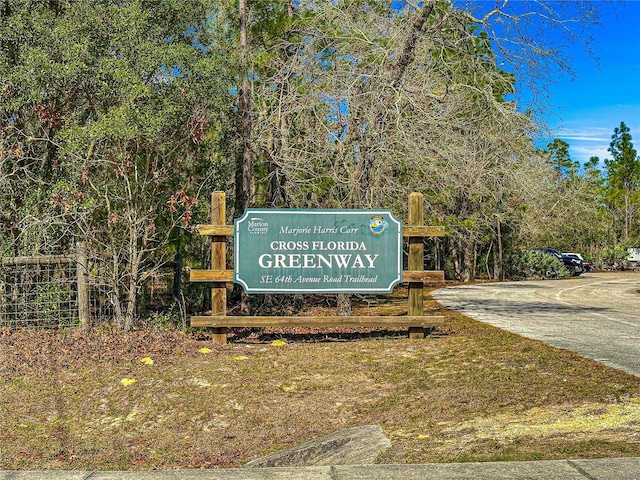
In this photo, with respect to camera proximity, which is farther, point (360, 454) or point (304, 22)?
point (304, 22)

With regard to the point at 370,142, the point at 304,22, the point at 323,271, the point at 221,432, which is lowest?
the point at 221,432

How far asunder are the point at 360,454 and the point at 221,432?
6.18 feet

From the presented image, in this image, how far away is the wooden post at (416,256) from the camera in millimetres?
10984

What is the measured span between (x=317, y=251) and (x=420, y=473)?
6.23 metres

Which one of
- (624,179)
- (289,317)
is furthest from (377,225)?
(624,179)

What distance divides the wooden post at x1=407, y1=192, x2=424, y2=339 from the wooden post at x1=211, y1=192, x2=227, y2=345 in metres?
2.96

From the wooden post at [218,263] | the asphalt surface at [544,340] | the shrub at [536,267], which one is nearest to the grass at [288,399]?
the wooden post at [218,263]

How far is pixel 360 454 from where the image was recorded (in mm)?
6020

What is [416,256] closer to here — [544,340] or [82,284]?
[544,340]

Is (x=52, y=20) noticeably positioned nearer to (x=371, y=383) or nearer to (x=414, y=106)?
(x=414, y=106)

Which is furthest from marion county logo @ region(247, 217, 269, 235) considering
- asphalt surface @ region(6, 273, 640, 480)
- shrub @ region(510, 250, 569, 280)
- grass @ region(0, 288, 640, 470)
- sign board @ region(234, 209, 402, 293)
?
shrub @ region(510, 250, 569, 280)

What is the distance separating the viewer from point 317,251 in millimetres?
10812

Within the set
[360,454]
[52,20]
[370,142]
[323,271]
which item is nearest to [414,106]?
[370,142]

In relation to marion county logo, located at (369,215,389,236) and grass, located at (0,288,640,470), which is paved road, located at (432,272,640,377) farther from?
marion county logo, located at (369,215,389,236)
